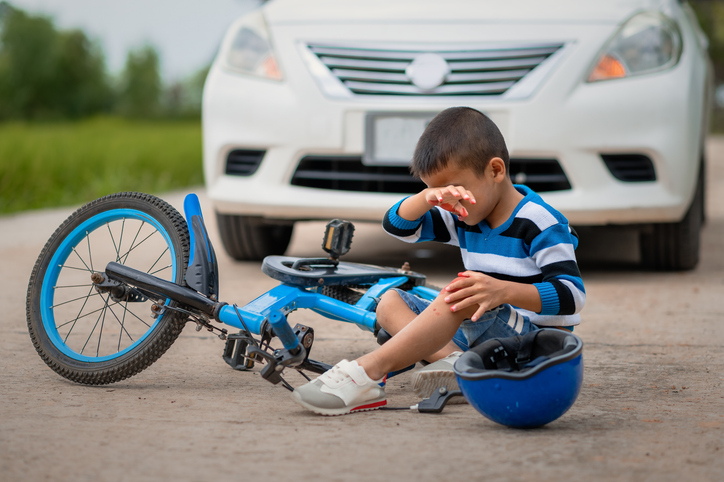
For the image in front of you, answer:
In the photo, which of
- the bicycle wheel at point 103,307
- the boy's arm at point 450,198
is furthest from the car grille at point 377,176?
the boy's arm at point 450,198

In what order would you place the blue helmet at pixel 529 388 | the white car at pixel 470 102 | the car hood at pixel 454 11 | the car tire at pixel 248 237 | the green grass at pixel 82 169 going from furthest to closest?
the green grass at pixel 82 169, the car tire at pixel 248 237, the car hood at pixel 454 11, the white car at pixel 470 102, the blue helmet at pixel 529 388

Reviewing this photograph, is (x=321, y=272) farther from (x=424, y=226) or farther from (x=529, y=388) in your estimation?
(x=529, y=388)

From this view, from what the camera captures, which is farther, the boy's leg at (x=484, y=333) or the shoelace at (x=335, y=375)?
the boy's leg at (x=484, y=333)

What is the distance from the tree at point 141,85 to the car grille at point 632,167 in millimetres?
39700

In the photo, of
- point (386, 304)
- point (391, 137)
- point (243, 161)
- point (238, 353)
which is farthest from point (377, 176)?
point (238, 353)

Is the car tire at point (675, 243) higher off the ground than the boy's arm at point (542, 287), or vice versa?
the boy's arm at point (542, 287)

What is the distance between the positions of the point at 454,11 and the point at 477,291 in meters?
2.29

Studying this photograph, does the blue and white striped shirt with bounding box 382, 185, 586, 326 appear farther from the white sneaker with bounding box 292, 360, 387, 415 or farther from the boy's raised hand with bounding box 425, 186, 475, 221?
the white sneaker with bounding box 292, 360, 387, 415

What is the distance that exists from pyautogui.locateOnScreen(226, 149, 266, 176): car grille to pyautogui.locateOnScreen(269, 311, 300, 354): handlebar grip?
75.8 inches

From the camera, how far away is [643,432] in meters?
1.93

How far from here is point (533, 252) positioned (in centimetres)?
214

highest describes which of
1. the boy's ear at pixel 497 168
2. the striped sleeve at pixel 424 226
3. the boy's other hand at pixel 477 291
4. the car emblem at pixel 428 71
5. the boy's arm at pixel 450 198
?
the car emblem at pixel 428 71

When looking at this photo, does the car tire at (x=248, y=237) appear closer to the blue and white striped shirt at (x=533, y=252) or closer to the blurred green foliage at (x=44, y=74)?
the blue and white striped shirt at (x=533, y=252)

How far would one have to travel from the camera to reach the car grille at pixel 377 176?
3.76 m
